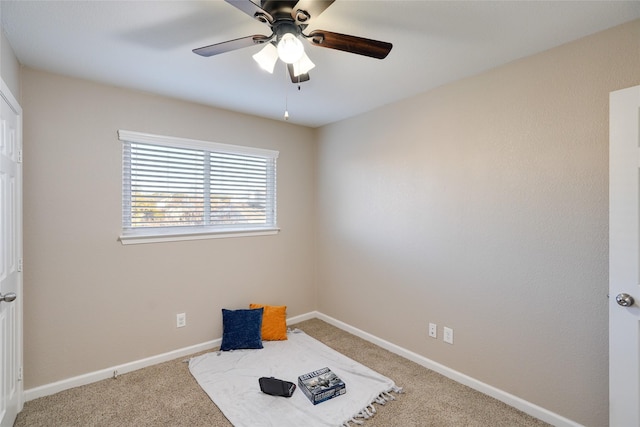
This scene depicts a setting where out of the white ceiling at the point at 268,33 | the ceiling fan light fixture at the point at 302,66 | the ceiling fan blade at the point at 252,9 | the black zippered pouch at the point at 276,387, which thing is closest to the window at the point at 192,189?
the white ceiling at the point at 268,33

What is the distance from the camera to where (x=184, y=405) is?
2.21m

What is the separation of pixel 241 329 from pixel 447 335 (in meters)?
1.88

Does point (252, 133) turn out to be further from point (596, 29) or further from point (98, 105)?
point (596, 29)

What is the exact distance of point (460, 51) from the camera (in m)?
2.03

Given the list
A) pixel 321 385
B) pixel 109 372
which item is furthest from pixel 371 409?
pixel 109 372

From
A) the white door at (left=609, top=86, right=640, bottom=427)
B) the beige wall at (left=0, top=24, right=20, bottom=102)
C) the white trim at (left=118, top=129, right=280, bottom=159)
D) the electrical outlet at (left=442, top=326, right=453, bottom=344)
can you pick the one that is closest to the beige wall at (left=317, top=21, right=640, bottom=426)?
the electrical outlet at (left=442, top=326, right=453, bottom=344)

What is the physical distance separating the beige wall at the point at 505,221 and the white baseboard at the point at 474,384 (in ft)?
0.14

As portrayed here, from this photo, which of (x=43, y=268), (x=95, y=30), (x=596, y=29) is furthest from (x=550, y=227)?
(x=43, y=268)

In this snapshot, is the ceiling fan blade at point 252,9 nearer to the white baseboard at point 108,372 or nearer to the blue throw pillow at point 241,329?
the blue throw pillow at point 241,329

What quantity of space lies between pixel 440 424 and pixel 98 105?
3426 mm

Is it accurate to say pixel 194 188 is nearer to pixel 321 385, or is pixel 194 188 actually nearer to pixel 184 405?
pixel 184 405

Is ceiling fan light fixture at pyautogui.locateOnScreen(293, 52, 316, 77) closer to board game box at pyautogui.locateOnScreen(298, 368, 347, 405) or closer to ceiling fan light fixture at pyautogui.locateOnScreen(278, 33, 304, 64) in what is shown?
ceiling fan light fixture at pyautogui.locateOnScreen(278, 33, 304, 64)

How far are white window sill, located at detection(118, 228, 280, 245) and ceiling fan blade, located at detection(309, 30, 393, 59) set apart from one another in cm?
217

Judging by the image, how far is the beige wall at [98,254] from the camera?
2307mm
